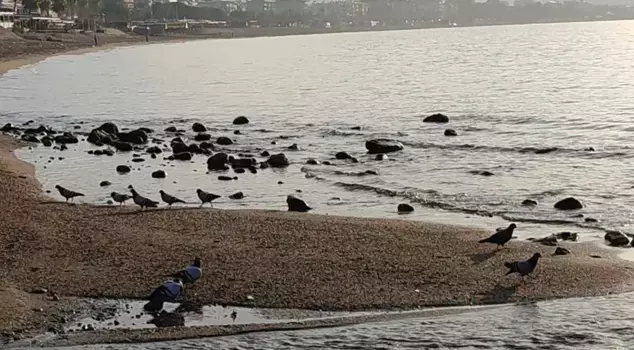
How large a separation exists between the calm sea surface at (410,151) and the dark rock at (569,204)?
0.24 m

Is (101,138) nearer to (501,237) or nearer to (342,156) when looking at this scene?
(342,156)

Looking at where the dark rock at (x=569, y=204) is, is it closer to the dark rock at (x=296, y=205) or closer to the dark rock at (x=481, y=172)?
the dark rock at (x=296, y=205)

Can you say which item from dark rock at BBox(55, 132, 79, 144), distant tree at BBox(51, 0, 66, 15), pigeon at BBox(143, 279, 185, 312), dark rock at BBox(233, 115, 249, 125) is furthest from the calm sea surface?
distant tree at BBox(51, 0, 66, 15)

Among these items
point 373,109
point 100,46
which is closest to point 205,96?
point 373,109

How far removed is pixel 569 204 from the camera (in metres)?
15.6

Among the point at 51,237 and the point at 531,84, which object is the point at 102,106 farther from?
the point at 51,237

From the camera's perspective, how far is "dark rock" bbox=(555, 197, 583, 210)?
1559cm

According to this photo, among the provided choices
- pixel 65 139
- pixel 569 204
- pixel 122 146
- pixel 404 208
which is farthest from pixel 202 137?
pixel 569 204

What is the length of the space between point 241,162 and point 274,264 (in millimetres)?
10771

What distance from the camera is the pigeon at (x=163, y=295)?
28.8 ft

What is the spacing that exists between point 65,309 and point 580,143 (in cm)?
Result: 2084

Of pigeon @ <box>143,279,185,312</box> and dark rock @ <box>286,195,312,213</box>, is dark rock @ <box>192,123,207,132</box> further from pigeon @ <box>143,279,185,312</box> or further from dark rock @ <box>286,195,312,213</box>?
pigeon @ <box>143,279,185,312</box>

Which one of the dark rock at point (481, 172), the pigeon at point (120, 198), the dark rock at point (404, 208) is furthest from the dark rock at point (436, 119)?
the pigeon at point (120, 198)

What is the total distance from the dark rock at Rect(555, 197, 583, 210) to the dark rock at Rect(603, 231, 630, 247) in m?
2.69
